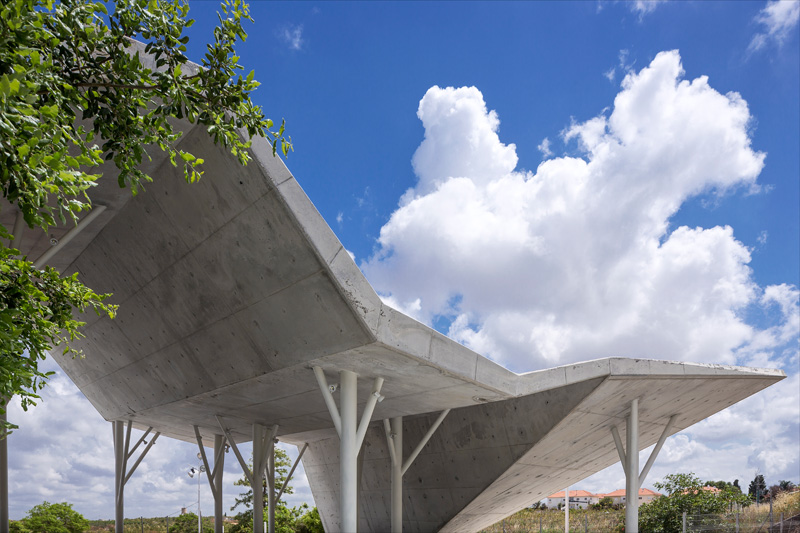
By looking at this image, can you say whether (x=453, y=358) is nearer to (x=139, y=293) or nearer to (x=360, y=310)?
(x=360, y=310)

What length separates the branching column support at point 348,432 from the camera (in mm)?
11734

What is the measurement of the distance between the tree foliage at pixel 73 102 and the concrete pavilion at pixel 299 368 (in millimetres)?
2938

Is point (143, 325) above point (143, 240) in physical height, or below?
below

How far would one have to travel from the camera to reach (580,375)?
15516mm

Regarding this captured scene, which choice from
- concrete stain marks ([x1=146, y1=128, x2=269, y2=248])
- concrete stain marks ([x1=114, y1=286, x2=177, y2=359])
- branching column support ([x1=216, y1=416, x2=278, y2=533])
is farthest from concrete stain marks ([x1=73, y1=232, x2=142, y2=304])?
branching column support ([x1=216, y1=416, x2=278, y2=533])

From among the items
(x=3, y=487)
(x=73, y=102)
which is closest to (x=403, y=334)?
(x=73, y=102)

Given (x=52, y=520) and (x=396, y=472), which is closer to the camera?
(x=396, y=472)

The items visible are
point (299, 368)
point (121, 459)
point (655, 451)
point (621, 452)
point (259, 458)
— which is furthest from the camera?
point (121, 459)

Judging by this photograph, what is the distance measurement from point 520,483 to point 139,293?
48.4ft

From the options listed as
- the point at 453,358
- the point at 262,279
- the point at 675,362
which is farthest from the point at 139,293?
the point at 675,362

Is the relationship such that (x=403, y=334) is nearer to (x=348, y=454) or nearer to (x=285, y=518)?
(x=348, y=454)

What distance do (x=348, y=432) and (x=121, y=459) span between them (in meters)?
16.3

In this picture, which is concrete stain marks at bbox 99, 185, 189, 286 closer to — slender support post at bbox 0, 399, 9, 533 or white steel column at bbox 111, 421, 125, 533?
slender support post at bbox 0, 399, 9, 533

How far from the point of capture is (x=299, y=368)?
41.3 feet
